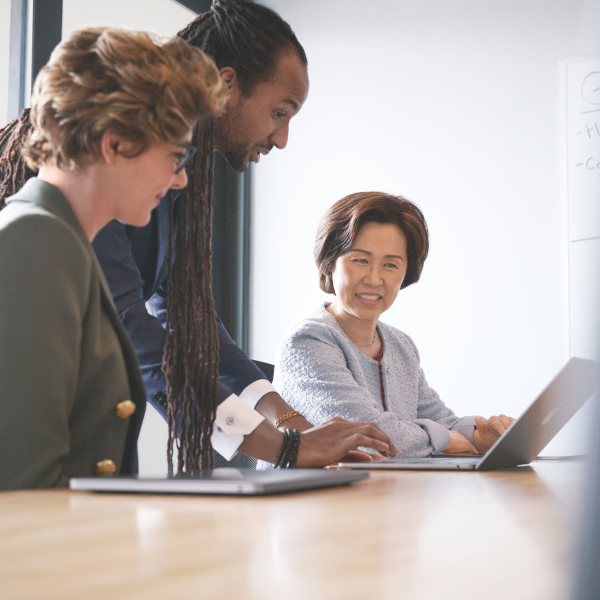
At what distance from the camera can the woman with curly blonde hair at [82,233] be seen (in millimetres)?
781

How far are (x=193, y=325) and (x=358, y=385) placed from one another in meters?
0.58

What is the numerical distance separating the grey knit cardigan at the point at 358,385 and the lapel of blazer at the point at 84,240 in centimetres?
79

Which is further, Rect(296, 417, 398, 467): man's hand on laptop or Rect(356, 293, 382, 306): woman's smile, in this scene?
Rect(356, 293, 382, 306): woman's smile

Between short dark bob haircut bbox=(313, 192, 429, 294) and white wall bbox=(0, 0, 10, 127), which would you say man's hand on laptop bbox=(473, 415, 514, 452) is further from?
white wall bbox=(0, 0, 10, 127)

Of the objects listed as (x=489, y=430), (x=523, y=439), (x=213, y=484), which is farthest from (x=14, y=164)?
(x=489, y=430)

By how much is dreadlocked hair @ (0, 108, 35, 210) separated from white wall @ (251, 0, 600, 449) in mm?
2185

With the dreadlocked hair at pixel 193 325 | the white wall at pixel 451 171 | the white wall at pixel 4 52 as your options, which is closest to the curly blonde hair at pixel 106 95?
the dreadlocked hair at pixel 193 325

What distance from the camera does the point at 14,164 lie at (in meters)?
1.26

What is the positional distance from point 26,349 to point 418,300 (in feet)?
8.45

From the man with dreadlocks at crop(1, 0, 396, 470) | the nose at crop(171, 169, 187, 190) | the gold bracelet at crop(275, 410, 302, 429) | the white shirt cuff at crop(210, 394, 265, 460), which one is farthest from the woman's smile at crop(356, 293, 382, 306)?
the nose at crop(171, 169, 187, 190)

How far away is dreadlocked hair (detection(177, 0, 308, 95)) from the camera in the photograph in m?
1.49

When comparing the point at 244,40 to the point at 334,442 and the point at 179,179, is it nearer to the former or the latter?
the point at 179,179

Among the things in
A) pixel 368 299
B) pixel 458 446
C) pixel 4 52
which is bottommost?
pixel 458 446

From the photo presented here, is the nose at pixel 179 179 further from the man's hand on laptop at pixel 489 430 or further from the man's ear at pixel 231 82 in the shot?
the man's hand on laptop at pixel 489 430
